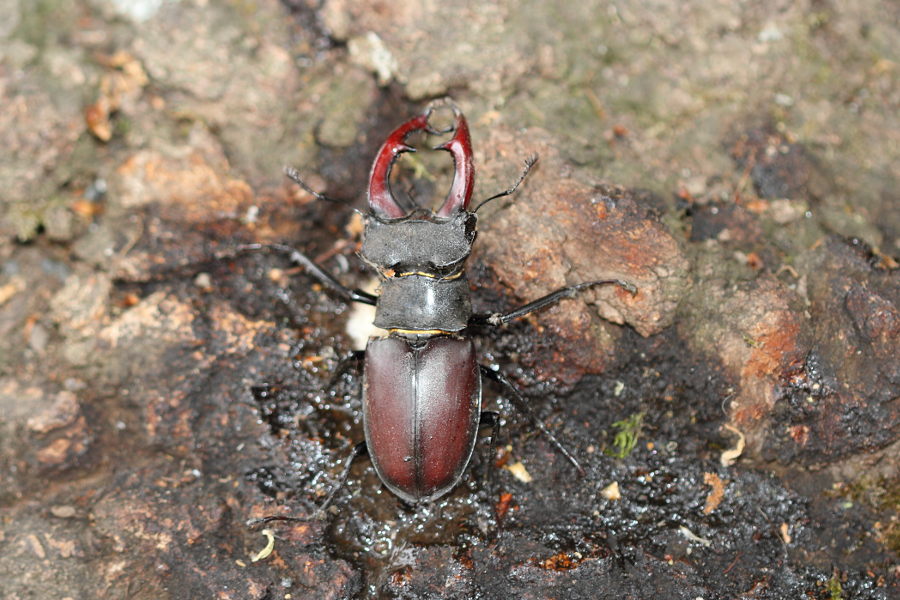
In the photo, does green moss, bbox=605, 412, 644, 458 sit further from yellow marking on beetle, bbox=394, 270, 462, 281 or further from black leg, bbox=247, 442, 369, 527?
black leg, bbox=247, 442, 369, 527

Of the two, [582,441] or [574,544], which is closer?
[574,544]

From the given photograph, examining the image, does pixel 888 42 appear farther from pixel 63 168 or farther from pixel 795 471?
pixel 63 168

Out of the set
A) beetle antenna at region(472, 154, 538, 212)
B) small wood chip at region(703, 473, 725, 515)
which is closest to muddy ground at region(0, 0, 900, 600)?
small wood chip at region(703, 473, 725, 515)

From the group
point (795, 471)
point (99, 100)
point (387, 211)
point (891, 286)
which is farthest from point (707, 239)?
point (99, 100)

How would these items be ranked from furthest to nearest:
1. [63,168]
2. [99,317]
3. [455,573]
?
[63,168], [99,317], [455,573]

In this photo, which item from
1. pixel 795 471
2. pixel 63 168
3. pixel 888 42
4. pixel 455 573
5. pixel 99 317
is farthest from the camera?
pixel 888 42

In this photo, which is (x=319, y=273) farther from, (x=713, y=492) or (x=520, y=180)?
(x=713, y=492)

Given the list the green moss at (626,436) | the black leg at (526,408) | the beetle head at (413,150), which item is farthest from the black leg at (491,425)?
the beetle head at (413,150)
